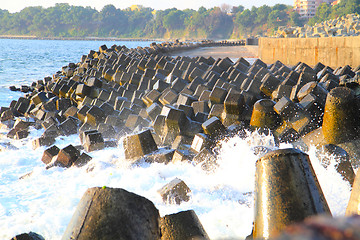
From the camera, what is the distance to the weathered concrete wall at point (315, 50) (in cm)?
821

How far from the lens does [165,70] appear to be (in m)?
8.41

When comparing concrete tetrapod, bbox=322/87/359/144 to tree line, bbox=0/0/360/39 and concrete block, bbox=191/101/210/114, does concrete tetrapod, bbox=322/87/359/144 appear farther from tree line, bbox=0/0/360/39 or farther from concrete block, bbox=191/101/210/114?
tree line, bbox=0/0/360/39

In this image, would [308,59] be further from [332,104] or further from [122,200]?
[122,200]

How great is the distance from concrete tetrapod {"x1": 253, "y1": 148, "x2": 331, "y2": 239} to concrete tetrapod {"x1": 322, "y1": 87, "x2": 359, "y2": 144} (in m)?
2.24

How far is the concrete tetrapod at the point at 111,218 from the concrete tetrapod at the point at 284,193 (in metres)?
0.60

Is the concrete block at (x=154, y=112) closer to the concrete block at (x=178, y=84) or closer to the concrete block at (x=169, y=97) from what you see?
the concrete block at (x=169, y=97)

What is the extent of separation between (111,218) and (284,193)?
885 mm

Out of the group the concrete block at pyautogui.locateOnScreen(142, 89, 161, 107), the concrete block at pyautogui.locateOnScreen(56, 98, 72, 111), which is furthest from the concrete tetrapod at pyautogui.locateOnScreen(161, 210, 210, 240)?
the concrete block at pyautogui.locateOnScreen(56, 98, 72, 111)

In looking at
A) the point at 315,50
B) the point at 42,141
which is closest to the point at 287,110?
the point at 42,141

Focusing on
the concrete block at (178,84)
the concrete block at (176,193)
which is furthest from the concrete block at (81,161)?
the concrete block at (178,84)

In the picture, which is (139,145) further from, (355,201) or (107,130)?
(355,201)

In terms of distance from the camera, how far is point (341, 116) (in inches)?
160

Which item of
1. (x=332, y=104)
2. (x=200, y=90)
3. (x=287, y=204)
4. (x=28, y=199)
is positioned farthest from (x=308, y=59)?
(x=287, y=204)

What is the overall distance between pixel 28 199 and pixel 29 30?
123047mm
